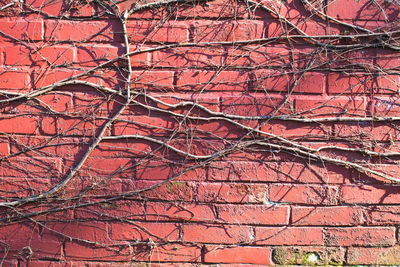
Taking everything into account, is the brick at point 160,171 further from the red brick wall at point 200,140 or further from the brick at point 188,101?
the brick at point 188,101

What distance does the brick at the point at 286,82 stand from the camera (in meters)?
1.46

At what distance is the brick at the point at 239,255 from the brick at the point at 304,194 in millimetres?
252

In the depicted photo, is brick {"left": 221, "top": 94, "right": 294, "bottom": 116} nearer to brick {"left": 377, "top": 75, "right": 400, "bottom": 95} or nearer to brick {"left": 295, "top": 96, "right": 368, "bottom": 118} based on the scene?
brick {"left": 295, "top": 96, "right": 368, "bottom": 118}

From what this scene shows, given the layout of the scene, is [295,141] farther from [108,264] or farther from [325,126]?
[108,264]

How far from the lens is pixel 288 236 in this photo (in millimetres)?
1467

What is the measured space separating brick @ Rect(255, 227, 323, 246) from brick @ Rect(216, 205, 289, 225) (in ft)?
0.12

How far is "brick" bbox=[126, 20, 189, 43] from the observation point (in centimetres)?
146

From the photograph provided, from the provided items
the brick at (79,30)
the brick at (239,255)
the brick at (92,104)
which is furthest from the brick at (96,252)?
the brick at (79,30)

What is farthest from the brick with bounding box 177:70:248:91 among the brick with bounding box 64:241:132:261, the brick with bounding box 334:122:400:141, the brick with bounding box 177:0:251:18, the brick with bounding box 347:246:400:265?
the brick with bounding box 347:246:400:265

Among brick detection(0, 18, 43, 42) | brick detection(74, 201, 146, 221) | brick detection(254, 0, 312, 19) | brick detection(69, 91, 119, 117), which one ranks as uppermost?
brick detection(254, 0, 312, 19)

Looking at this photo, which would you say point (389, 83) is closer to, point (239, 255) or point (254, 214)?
point (254, 214)

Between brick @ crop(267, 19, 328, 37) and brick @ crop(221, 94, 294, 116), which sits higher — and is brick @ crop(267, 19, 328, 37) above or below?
above

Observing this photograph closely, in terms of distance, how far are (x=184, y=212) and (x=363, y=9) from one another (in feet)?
4.13

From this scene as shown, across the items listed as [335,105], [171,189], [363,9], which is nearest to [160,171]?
[171,189]
